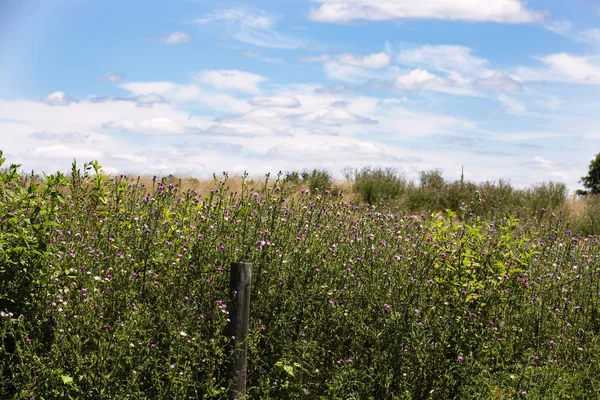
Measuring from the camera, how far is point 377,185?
54.2ft

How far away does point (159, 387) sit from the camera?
14.3 ft

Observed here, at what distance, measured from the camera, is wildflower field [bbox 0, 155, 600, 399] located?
15.0ft

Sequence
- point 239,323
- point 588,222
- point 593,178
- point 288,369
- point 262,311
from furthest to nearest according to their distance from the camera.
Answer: point 593,178, point 588,222, point 262,311, point 239,323, point 288,369

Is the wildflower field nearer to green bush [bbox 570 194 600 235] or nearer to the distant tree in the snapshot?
green bush [bbox 570 194 600 235]

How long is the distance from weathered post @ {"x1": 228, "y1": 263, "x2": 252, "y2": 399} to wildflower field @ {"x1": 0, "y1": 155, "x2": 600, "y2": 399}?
0.09 meters

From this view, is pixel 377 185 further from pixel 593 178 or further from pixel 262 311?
pixel 593 178

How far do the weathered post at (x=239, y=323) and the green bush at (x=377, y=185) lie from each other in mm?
10872

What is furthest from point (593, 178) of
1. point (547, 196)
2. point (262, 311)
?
point (262, 311)

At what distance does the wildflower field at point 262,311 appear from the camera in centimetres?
458

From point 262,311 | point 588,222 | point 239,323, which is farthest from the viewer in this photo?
point 588,222

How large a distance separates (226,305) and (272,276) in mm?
586

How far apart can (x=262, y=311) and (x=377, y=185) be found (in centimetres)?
1163

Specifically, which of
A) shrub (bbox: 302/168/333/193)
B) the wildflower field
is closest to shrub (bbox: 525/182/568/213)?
shrub (bbox: 302/168/333/193)

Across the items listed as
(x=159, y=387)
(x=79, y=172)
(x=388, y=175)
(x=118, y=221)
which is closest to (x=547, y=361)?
(x=159, y=387)
